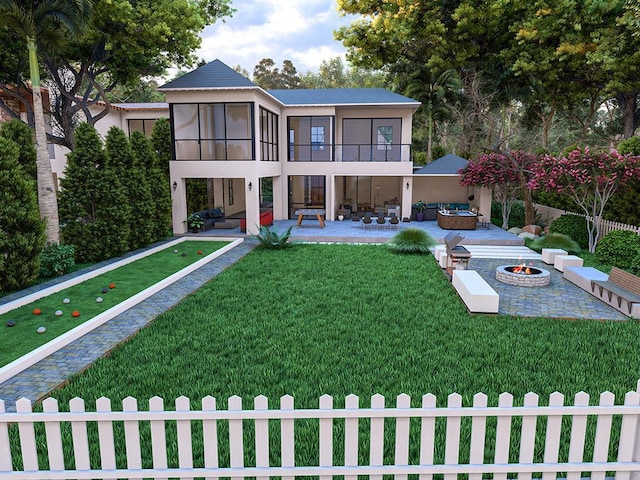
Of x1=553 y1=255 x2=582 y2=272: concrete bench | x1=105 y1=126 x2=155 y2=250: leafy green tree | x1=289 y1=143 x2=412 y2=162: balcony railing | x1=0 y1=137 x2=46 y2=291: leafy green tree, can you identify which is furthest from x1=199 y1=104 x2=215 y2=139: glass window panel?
x1=553 y1=255 x2=582 y2=272: concrete bench

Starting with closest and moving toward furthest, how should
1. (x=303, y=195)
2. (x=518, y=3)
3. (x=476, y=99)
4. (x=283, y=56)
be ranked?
(x=518, y=3)
(x=303, y=195)
(x=476, y=99)
(x=283, y=56)

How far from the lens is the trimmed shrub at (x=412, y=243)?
50.8 ft

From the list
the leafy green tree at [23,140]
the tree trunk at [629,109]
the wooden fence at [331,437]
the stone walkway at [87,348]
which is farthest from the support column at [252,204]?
the tree trunk at [629,109]

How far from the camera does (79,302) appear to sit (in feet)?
31.5

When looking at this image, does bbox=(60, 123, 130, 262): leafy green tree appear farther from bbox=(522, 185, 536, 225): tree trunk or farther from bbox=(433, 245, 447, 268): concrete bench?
bbox=(522, 185, 536, 225): tree trunk

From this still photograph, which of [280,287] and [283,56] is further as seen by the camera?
[283,56]

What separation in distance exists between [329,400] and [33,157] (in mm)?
13062

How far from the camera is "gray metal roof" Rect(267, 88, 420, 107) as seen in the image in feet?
74.7

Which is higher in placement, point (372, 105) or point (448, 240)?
point (372, 105)

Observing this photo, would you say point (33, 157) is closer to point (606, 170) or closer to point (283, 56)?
point (606, 170)

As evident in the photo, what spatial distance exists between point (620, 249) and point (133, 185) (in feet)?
55.4

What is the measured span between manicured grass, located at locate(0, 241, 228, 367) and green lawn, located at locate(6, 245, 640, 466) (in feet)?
5.21

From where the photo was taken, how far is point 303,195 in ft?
88.5

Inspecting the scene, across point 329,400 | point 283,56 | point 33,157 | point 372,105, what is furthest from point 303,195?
point 283,56
